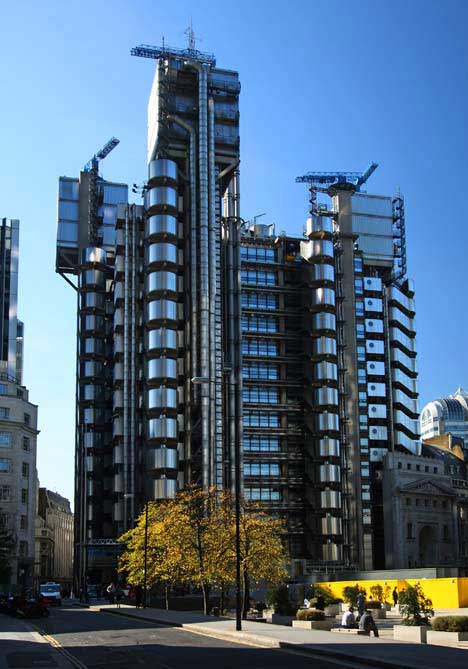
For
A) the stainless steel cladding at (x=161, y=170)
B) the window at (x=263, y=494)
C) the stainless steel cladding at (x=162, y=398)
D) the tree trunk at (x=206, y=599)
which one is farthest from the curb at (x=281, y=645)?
the stainless steel cladding at (x=161, y=170)

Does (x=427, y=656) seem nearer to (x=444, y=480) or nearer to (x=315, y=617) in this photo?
(x=315, y=617)

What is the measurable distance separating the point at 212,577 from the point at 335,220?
285 ft

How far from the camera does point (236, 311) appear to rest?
405 feet

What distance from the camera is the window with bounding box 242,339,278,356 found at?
5260 inches

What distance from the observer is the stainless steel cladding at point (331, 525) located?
120438 mm

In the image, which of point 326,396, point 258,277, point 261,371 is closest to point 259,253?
point 258,277

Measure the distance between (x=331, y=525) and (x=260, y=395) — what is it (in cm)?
2113

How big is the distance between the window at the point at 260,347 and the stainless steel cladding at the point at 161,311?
63.3ft

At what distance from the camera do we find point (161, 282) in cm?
11619

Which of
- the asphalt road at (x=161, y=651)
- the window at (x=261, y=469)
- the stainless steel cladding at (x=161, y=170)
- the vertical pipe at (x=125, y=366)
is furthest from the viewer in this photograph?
the window at (x=261, y=469)

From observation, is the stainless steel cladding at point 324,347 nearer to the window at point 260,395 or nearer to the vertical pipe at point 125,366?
the window at point 260,395

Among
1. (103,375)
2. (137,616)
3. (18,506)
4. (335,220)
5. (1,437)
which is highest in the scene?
(335,220)

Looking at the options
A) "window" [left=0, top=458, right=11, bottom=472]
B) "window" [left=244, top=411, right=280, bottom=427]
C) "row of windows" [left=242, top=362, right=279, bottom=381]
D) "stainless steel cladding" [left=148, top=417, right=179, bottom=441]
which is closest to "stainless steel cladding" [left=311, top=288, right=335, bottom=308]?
"row of windows" [left=242, top=362, right=279, bottom=381]

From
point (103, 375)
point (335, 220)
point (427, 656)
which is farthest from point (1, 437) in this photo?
point (427, 656)
